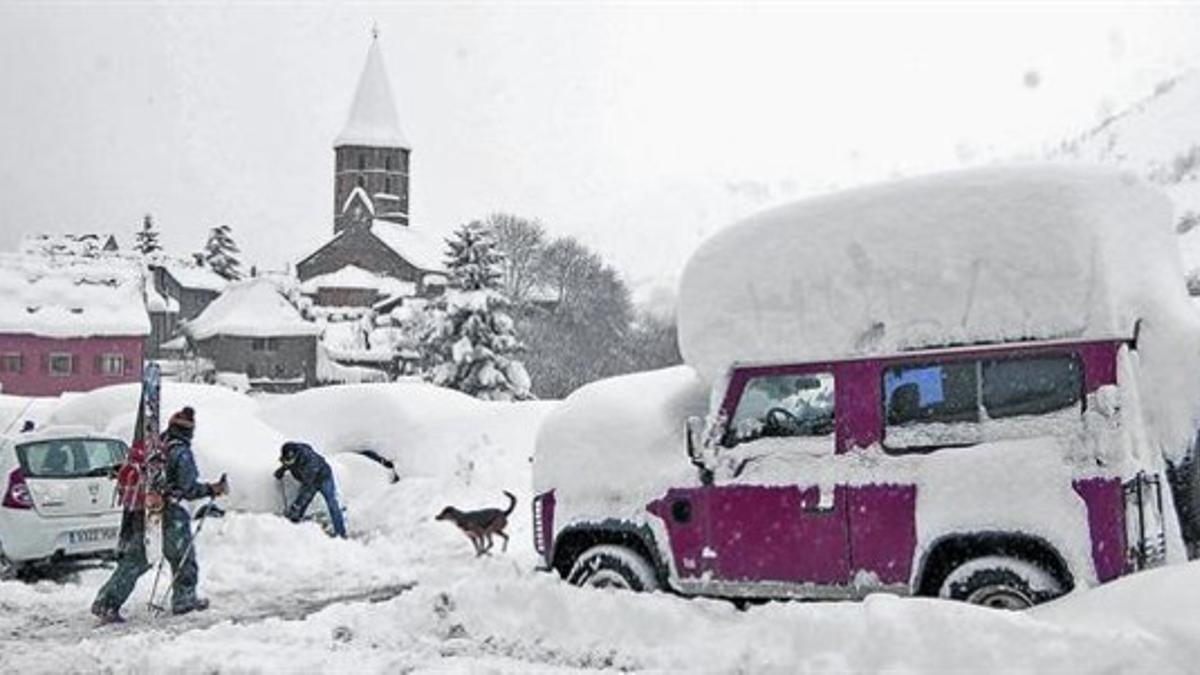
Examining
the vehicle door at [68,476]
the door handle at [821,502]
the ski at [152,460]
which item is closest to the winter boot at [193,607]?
the ski at [152,460]

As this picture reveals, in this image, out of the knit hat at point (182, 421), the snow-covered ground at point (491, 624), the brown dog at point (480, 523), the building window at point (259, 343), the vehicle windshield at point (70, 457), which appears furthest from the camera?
the building window at point (259, 343)

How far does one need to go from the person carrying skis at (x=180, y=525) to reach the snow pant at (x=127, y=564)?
0.20m

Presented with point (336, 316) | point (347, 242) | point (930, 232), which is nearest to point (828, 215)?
point (930, 232)

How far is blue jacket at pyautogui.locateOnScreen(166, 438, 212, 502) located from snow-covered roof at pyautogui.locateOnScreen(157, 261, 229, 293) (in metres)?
113

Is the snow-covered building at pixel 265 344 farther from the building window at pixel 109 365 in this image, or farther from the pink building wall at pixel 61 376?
the pink building wall at pixel 61 376

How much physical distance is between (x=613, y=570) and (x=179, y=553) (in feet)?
13.3

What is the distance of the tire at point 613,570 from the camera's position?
30.2ft

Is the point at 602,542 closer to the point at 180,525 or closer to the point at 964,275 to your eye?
the point at 964,275

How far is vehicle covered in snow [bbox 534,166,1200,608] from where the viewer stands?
7.59 metres

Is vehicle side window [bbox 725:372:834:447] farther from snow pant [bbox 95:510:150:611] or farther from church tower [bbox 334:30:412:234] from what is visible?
church tower [bbox 334:30:412:234]

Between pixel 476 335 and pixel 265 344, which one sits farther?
pixel 265 344

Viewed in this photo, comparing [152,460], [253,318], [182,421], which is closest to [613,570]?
[182,421]

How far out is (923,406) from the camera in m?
8.15

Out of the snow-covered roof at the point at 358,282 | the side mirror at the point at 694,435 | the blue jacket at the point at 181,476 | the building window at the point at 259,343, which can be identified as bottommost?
the blue jacket at the point at 181,476
